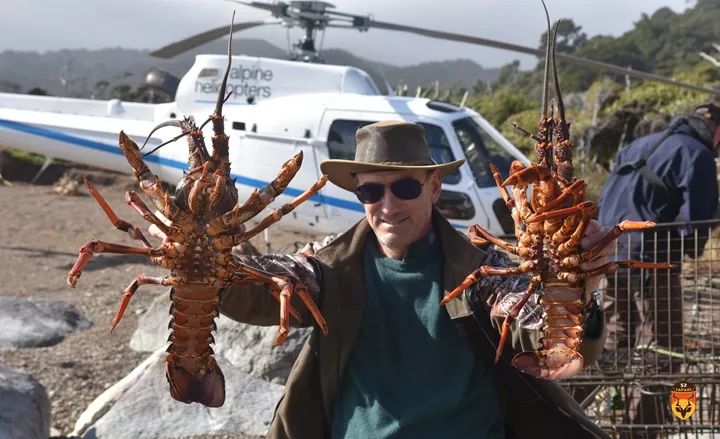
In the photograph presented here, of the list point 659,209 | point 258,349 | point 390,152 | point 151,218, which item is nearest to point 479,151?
point 659,209

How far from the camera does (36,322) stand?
316 inches

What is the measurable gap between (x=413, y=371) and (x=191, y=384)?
0.74 m

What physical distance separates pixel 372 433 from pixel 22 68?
71206 mm

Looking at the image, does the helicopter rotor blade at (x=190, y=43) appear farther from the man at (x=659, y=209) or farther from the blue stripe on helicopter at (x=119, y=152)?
the man at (x=659, y=209)

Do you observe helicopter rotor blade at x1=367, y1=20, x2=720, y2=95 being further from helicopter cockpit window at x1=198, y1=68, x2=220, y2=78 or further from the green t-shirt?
the green t-shirt

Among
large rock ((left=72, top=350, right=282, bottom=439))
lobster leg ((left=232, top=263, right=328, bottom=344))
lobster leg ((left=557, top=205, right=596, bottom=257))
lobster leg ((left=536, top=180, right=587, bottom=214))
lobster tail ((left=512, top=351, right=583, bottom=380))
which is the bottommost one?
large rock ((left=72, top=350, right=282, bottom=439))

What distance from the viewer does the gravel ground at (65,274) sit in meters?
6.80

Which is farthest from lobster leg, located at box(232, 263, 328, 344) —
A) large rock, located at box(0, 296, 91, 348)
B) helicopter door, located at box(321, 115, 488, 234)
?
helicopter door, located at box(321, 115, 488, 234)

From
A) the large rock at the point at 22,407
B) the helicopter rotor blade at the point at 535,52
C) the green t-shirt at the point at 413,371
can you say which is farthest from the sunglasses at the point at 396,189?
the helicopter rotor blade at the point at 535,52

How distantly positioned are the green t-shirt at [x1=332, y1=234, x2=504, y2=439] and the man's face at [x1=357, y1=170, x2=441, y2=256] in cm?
5

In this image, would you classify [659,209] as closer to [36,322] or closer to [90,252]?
[90,252]

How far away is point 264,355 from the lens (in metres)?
6.06

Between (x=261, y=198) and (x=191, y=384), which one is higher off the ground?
(x=261, y=198)

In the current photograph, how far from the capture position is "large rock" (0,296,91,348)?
7652mm
